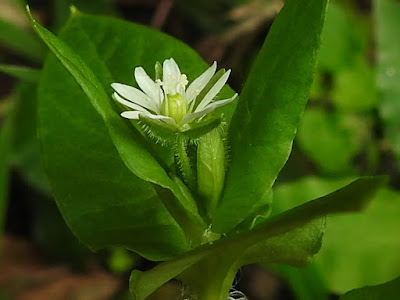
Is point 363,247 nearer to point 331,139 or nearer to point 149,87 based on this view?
point 331,139

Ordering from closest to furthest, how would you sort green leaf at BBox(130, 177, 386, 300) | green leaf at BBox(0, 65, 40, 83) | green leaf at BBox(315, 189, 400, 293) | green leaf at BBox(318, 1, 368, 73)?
green leaf at BBox(130, 177, 386, 300) → green leaf at BBox(0, 65, 40, 83) → green leaf at BBox(315, 189, 400, 293) → green leaf at BBox(318, 1, 368, 73)

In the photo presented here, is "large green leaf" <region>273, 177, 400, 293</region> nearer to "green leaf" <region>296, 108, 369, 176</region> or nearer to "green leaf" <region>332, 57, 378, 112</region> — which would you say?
"green leaf" <region>296, 108, 369, 176</region>

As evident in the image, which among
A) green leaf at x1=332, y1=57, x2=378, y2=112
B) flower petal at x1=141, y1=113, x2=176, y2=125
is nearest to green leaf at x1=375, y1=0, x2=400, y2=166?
green leaf at x1=332, y1=57, x2=378, y2=112

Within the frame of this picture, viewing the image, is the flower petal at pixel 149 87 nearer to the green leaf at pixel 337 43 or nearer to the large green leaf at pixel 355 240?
the large green leaf at pixel 355 240

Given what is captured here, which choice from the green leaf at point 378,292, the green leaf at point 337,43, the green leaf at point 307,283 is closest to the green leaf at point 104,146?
the green leaf at point 378,292

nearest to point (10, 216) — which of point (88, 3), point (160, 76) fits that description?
point (88, 3)

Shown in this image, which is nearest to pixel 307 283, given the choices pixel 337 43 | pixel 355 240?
pixel 355 240
